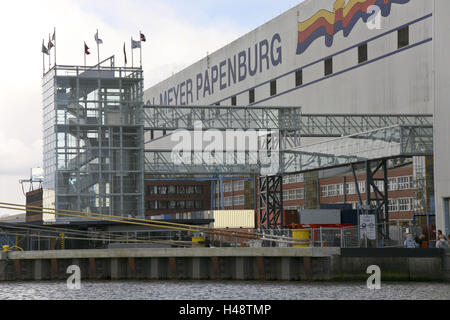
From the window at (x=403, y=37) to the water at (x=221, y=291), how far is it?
4494 centimetres

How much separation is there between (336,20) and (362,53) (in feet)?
20.6

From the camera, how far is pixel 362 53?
92.7 meters

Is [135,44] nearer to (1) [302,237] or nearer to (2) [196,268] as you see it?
(2) [196,268]

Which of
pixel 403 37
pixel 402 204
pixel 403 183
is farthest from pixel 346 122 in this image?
pixel 402 204

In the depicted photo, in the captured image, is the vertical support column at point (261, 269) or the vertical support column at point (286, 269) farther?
the vertical support column at point (261, 269)

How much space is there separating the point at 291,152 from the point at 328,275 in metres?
38.0

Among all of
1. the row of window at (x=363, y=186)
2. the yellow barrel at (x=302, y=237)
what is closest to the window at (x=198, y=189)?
the row of window at (x=363, y=186)

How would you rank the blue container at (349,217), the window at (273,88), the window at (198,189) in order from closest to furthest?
the blue container at (349,217), the window at (273,88), the window at (198,189)

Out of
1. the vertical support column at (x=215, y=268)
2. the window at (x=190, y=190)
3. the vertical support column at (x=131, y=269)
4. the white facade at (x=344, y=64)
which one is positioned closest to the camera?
the vertical support column at (x=215, y=268)

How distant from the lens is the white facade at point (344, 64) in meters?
83.1

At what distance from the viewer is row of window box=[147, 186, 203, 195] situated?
603 feet

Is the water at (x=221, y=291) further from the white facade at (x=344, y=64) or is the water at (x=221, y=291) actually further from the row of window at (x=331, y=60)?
the row of window at (x=331, y=60)

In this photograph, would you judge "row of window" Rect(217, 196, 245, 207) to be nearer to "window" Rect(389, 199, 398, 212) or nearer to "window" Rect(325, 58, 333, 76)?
"window" Rect(389, 199, 398, 212)

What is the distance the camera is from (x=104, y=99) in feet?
278
